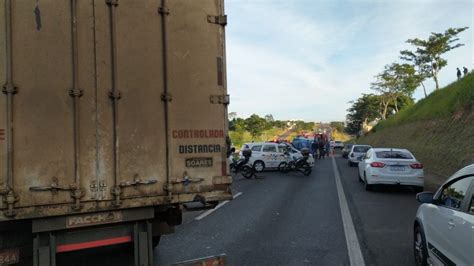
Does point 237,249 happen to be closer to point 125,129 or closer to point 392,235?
point 392,235

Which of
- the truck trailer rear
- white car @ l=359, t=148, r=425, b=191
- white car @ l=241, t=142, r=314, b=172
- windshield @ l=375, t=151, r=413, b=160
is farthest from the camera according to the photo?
white car @ l=241, t=142, r=314, b=172

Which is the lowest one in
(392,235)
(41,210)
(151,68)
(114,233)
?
(392,235)

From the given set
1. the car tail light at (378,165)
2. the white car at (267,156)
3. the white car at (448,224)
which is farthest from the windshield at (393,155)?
the white car at (448,224)

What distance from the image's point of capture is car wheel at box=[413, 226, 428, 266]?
579 centimetres

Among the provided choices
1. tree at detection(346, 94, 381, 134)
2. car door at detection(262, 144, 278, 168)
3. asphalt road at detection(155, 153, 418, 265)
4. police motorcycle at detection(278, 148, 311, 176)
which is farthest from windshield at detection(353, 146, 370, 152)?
tree at detection(346, 94, 381, 134)

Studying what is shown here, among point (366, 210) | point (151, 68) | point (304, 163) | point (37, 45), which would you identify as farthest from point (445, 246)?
point (304, 163)

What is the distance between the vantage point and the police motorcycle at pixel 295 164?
23.0m

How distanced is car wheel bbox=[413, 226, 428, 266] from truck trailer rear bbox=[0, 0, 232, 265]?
2.63 m

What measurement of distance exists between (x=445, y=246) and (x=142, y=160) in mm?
3193

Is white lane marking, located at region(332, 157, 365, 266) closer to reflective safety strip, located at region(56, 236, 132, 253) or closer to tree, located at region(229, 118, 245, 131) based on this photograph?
reflective safety strip, located at region(56, 236, 132, 253)

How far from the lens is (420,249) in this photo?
19.7ft

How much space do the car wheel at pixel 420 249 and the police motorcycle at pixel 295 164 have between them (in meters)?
16.6

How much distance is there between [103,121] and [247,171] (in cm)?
1757

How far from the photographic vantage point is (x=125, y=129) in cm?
449
